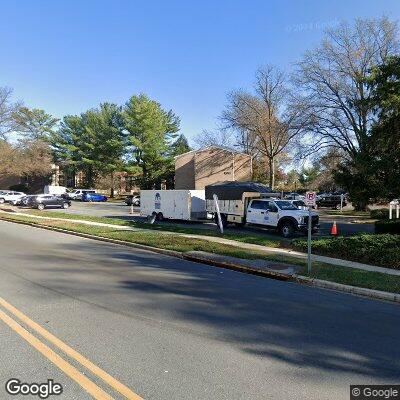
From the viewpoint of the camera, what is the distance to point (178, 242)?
53.7 feet

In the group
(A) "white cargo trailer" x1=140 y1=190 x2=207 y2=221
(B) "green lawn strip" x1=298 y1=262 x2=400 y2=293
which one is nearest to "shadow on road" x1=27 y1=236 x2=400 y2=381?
(B) "green lawn strip" x1=298 y1=262 x2=400 y2=293

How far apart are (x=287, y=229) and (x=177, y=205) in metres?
9.14

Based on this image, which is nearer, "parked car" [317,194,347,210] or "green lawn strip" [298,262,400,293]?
"green lawn strip" [298,262,400,293]

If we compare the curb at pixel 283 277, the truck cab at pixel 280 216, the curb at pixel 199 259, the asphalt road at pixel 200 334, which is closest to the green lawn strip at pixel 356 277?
the curb at pixel 283 277

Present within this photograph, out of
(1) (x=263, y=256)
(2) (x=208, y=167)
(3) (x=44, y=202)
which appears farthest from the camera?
(2) (x=208, y=167)

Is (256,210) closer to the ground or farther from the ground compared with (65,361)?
farther from the ground

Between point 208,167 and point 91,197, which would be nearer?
point 208,167

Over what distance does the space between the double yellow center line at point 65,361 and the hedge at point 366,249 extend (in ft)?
34.9

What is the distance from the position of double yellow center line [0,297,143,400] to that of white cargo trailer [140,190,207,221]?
20.8 meters

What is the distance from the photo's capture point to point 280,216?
70.1 feet

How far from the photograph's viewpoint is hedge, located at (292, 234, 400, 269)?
43.3 ft

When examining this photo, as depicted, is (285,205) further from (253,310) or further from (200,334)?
(200,334)

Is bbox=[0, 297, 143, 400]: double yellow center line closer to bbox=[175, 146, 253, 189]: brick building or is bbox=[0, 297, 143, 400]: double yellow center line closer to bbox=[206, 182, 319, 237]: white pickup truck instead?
bbox=[206, 182, 319, 237]: white pickup truck

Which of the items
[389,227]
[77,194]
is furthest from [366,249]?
[77,194]
